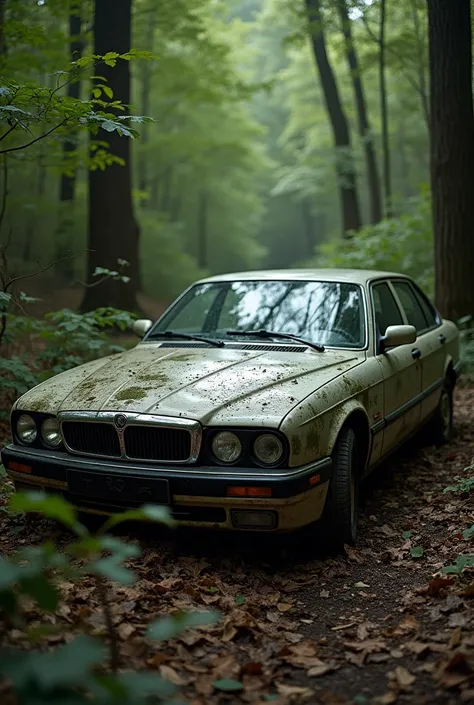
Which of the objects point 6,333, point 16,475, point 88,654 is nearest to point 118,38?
point 6,333

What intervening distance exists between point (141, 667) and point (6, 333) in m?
4.70

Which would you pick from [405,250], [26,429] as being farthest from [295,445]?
[405,250]

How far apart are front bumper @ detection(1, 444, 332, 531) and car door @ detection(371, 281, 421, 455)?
1267mm

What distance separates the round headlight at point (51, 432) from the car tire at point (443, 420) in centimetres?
400

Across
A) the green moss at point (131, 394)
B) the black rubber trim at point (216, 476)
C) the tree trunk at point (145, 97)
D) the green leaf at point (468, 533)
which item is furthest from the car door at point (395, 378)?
the tree trunk at point (145, 97)

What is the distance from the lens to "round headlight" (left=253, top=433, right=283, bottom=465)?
3553mm

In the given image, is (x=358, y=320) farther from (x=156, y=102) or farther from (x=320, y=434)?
(x=156, y=102)

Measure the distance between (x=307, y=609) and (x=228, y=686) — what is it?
96 cm

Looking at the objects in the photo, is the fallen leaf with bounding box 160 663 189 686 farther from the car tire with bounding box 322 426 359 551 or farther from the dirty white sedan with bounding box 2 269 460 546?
the car tire with bounding box 322 426 359 551

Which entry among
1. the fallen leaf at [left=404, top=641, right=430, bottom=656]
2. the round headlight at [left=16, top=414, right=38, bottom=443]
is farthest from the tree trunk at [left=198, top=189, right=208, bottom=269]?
the fallen leaf at [left=404, top=641, right=430, bottom=656]

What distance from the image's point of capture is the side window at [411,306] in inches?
236

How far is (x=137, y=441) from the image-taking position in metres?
3.70

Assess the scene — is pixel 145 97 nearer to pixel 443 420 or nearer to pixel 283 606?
pixel 443 420

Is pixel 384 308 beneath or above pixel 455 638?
above
